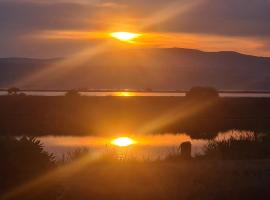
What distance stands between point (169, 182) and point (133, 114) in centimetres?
4427

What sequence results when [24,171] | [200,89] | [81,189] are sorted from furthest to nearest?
[200,89]
[81,189]
[24,171]

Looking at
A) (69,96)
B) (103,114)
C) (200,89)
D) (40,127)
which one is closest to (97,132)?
(40,127)

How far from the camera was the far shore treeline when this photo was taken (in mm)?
45469

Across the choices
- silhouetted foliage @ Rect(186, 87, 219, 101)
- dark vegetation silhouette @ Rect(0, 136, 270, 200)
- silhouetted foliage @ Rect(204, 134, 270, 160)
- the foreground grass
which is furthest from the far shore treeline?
the foreground grass

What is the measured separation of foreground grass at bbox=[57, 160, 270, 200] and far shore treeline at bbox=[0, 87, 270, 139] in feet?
76.8

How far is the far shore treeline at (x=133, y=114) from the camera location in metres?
45.5

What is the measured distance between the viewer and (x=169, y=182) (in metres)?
14.5

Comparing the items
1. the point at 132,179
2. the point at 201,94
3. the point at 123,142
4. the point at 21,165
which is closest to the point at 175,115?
the point at 201,94

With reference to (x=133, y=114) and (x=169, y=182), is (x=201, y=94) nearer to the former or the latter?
(x=133, y=114)

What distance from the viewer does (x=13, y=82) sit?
6895 inches

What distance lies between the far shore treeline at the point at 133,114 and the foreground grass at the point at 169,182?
922 inches

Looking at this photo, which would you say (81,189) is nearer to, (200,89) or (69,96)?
(69,96)

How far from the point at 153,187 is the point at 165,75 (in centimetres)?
17704

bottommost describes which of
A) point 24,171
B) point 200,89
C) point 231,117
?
point 24,171
